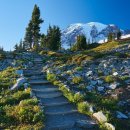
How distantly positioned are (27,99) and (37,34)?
2765 inches

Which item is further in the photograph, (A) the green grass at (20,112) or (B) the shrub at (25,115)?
(B) the shrub at (25,115)

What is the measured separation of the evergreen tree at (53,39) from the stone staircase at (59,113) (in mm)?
72705

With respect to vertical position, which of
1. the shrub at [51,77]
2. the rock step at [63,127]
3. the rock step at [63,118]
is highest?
the shrub at [51,77]

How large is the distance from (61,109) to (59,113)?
0.92 m

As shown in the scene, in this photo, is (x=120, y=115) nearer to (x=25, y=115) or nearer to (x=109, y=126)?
(x=109, y=126)

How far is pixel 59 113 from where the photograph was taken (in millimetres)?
18125

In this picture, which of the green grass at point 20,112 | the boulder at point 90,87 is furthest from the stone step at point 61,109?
the boulder at point 90,87

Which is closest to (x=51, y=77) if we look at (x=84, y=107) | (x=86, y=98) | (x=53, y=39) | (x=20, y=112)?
(x=86, y=98)

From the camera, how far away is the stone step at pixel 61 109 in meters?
18.3

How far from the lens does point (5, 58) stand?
47000 mm

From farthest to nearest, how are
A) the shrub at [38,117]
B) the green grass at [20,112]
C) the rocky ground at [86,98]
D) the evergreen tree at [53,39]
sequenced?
the evergreen tree at [53,39]
the rocky ground at [86,98]
the shrub at [38,117]
the green grass at [20,112]

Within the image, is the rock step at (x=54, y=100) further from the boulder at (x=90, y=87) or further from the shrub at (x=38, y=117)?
the shrub at (x=38, y=117)

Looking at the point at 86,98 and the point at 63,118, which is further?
the point at 86,98

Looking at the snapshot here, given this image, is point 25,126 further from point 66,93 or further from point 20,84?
point 20,84
